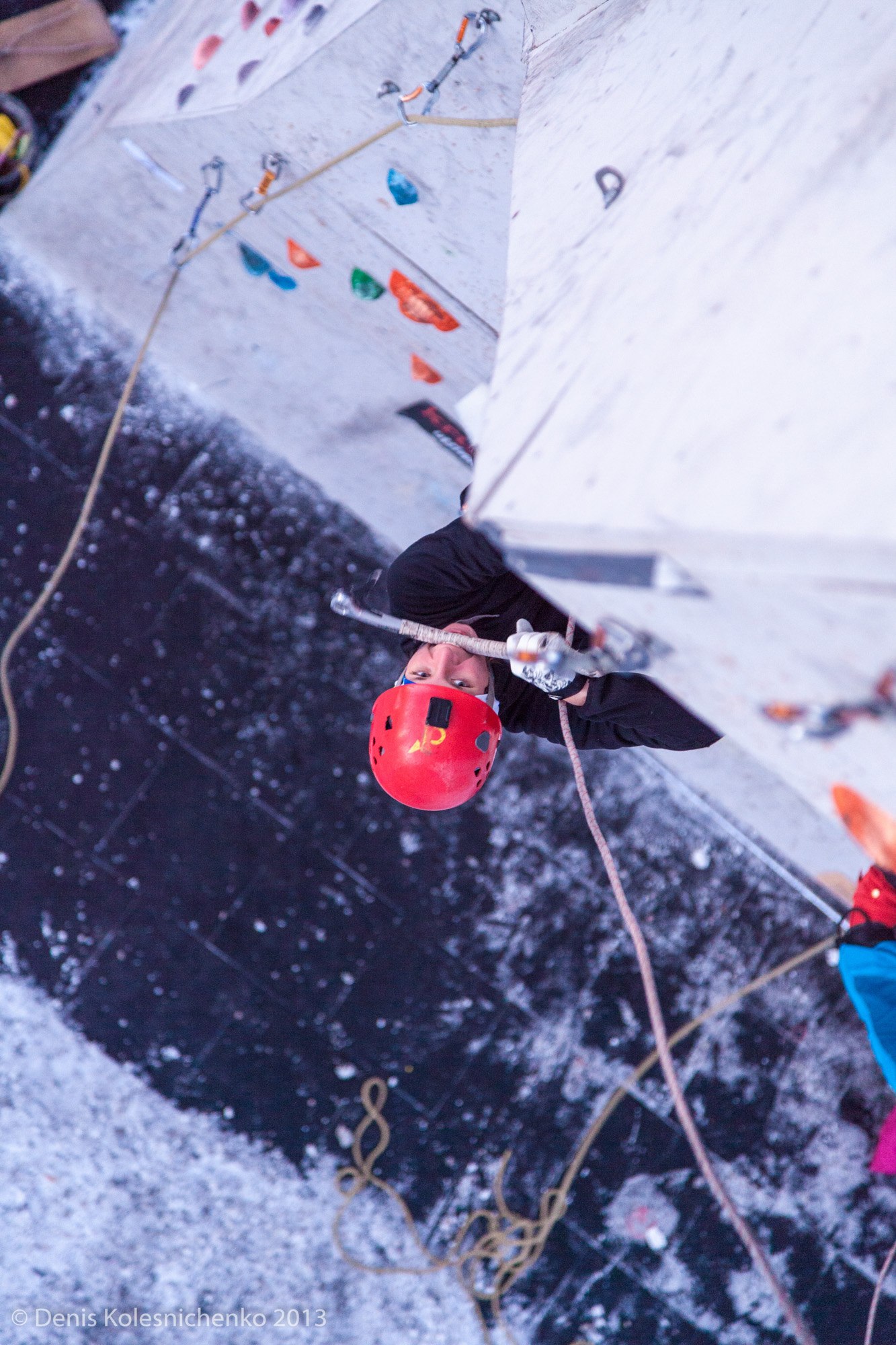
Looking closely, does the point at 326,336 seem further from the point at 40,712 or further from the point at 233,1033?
the point at 233,1033

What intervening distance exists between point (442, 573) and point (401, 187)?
0.86 m

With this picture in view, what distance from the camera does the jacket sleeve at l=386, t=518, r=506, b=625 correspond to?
1.85 metres

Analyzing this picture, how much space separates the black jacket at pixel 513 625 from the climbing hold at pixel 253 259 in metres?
1.02

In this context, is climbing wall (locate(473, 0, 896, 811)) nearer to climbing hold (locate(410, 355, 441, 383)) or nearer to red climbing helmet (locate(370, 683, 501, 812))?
red climbing helmet (locate(370, 683, 501, 812))

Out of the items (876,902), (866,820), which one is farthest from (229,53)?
(876,902)

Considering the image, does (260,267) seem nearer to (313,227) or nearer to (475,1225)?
(313,227)

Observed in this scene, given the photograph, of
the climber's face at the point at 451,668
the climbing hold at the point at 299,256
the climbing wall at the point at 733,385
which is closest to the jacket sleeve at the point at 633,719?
the climber's face at the point at 451,668

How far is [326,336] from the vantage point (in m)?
2.59

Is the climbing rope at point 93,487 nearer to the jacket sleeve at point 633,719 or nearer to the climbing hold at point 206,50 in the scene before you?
the climbing hold at point 206,50

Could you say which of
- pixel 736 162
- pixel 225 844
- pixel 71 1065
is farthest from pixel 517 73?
pixel 71 1065

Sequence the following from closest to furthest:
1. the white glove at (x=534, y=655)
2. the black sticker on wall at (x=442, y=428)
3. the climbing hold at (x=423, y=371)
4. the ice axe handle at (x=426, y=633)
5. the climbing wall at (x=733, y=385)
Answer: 1. the climbing wall at (x=733, y=385)
2. the white glove at (x=534, y=655)
3. the ice axe handle at (x=426, y=633)
4. the climbing hold at (x=423, y=371)
5. the black sticker on wall at (x=442, y=428)

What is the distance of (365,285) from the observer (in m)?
2.32

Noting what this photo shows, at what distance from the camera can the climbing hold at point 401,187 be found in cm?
201

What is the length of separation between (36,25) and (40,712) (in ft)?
6.95
